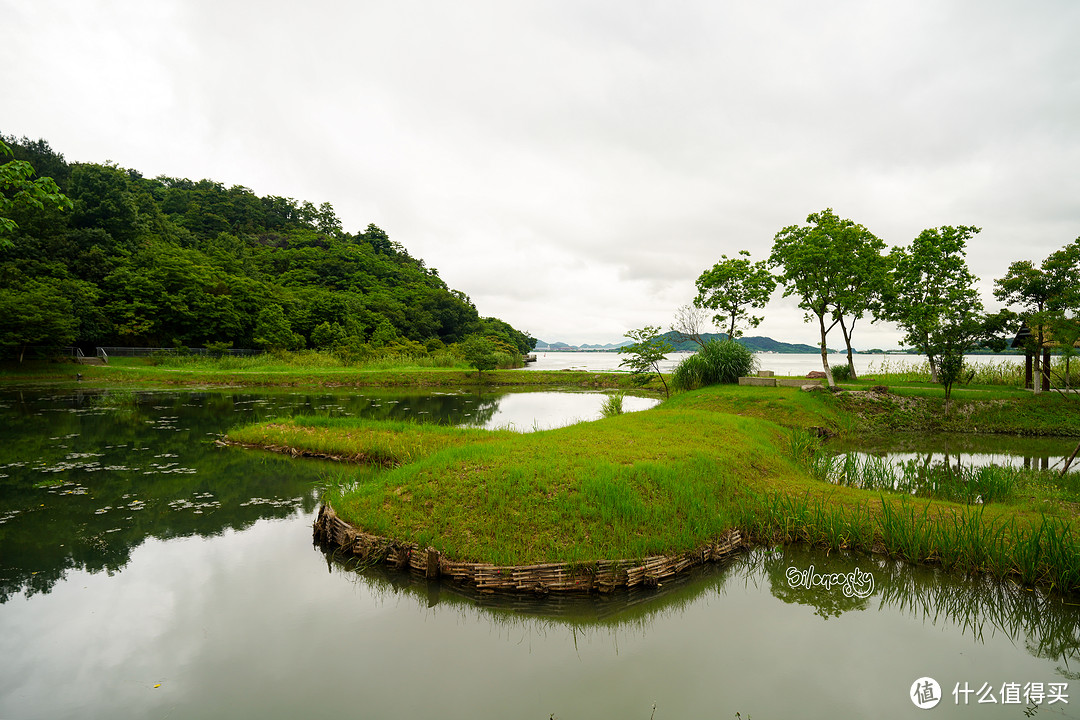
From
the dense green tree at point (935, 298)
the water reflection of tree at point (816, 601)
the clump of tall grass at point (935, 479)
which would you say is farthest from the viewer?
the dense green tree at point (935, 298)

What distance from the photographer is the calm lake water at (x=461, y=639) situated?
13.1 feet

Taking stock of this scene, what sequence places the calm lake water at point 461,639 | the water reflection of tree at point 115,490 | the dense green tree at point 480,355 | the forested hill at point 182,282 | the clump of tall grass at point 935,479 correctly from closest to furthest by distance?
the calm lake water at point 461,639 → the water reflection of tree at point 115,490 → the clump of tall grass at point 935,479 → the forested hill at point 182,282 → the dense green tree at point 480,355

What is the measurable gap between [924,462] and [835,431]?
13.4 ft

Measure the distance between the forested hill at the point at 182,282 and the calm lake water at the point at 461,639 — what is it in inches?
1445

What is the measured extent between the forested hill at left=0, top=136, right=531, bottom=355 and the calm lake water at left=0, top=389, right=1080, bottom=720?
36697 mm

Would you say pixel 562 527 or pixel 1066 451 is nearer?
pixel 562 527

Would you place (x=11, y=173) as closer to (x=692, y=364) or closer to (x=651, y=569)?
(x=651, y=569)

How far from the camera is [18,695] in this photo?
4.02 m

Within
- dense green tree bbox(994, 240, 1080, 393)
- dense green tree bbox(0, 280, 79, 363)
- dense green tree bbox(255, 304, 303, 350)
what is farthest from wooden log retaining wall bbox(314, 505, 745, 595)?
dense green tree bbox(255, 304, 303, 350)

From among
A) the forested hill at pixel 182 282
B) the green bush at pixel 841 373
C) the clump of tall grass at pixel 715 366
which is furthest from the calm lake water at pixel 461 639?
the forested hill at pixel 182 282

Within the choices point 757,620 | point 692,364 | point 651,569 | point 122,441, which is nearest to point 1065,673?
point 757,620

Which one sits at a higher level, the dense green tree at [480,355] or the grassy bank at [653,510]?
the dense green tree at [480,355]

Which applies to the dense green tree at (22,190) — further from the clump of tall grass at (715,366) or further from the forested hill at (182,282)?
the forested hill at (182,282)

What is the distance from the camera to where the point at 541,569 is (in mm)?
5684
